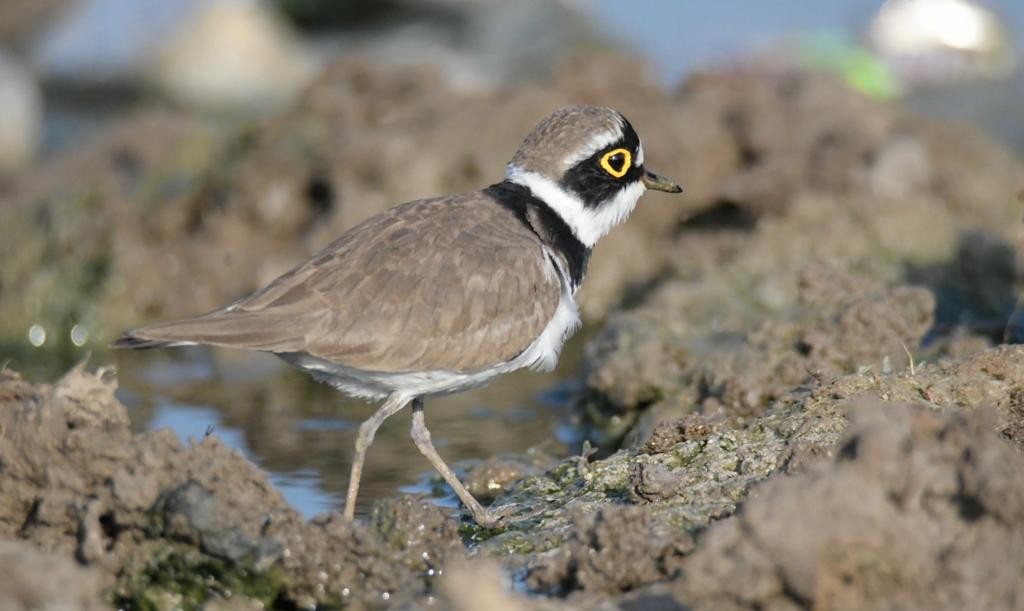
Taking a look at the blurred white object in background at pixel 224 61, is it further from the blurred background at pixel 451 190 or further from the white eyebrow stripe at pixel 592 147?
the white eyebrow stripe at pixel 592 147

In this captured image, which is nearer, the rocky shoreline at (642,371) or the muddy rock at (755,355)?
the rocky shoreline at (642,371)

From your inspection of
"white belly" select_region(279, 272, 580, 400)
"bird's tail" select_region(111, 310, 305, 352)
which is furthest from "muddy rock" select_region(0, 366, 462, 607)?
"white belly" select_region(279, 272, 580, 400)

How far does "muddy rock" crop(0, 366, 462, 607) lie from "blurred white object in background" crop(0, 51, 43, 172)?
30.5 feet

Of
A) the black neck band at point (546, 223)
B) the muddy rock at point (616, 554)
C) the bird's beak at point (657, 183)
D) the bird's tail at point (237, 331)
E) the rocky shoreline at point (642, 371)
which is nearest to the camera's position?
the rocky shoreline at point (642, 371)

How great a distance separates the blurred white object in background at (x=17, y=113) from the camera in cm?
1426

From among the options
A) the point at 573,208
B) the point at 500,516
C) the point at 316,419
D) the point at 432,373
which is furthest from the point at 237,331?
the point at 316,419

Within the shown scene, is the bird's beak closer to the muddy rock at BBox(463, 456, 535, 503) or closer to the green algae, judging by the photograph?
the muddy rock at BBox(463, 456, 535, 503)

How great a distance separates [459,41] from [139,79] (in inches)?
138

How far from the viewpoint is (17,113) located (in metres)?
14.5

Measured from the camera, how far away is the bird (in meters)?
5.98

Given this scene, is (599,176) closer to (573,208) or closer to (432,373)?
(573,208)

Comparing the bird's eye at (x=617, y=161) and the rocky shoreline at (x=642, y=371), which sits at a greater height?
the bird's eye at (x=617, y=161)

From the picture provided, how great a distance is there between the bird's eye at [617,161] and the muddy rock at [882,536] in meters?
2.91

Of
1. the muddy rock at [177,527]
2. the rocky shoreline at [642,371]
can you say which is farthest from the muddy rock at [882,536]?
the muddy rock at [177,527]
